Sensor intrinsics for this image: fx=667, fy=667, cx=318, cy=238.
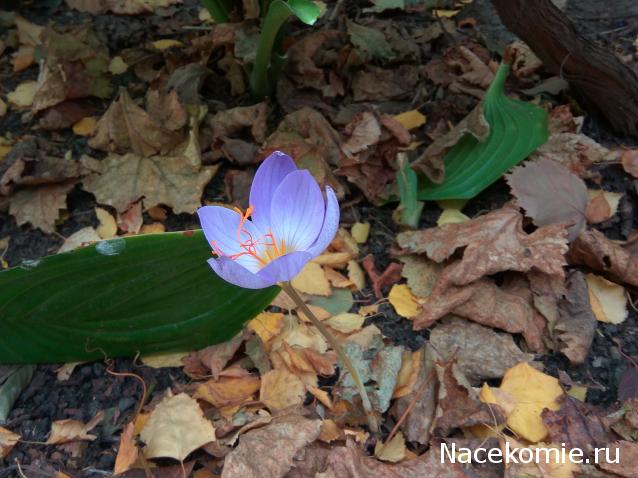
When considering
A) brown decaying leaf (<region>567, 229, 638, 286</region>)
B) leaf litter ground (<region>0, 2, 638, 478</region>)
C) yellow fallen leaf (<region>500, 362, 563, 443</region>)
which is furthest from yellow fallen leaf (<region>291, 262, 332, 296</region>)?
brown decaying leaf (<region>567, 229, 638, 286</region>)

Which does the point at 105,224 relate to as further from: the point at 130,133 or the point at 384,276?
the point at 384,276

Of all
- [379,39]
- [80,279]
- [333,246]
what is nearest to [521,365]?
[333,246]

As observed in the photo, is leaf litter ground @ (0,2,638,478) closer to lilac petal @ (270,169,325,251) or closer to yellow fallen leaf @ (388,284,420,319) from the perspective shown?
yellow fallen leaf @ (388,284,420,319)

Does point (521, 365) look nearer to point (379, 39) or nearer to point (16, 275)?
point (16, 275)

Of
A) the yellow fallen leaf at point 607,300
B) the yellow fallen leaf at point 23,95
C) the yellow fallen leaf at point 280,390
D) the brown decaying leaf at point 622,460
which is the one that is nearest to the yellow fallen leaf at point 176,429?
the yellow fallen leaf at point 280,390

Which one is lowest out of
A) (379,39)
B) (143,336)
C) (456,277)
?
(143,336)

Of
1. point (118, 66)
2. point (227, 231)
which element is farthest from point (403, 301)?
point (118, 66)
